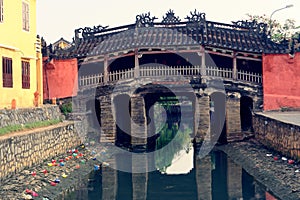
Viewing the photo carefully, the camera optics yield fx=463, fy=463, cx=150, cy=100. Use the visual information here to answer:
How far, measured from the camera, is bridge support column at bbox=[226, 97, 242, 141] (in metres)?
26.7

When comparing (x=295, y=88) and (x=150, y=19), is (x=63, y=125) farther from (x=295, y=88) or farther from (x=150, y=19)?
(x=295, y=88)

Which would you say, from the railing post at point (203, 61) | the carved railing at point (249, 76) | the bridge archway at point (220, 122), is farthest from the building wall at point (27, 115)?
the carved railing at point (249, 76)

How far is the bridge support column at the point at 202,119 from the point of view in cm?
2659

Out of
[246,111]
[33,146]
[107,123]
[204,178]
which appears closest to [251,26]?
[246,111]

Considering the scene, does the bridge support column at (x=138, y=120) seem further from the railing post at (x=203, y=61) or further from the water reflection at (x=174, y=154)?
the railing post at (x=203, y=61)

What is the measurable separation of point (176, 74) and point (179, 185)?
1004 cm

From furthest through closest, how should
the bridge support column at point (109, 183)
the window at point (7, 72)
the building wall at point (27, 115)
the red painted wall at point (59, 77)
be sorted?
the red painted wall at point (59, 77), the window at point (7, 72), the building wall at point (27, 115), the bridge support column at point (109, 183)

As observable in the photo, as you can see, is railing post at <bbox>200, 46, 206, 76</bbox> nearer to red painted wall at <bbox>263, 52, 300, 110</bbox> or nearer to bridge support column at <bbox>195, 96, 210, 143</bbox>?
bridge support column at <bbox>195, 96, 210, 143</bbox>

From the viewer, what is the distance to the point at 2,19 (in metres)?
20.3

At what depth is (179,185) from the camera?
60.9 ft

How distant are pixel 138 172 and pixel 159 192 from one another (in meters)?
4.08

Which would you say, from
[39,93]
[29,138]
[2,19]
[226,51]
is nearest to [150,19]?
[226,51]

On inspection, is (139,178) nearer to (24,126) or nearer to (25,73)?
(24,126)

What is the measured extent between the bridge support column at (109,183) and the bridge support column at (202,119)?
6.98m
